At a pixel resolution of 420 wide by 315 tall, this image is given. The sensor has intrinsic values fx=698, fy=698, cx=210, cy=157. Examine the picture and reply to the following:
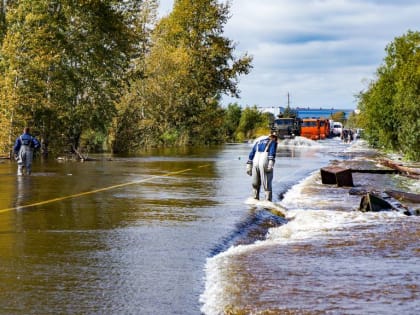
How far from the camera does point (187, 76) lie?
211ft

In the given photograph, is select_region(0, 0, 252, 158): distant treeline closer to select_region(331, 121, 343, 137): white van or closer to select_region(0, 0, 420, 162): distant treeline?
select_region(0, 0, 420, 162): distant treeline

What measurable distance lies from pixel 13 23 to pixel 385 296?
30.3 m

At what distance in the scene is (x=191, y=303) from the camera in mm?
6863

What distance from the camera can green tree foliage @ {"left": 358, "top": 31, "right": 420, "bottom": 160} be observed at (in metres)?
32.6

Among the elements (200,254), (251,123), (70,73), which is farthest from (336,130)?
(200,254)

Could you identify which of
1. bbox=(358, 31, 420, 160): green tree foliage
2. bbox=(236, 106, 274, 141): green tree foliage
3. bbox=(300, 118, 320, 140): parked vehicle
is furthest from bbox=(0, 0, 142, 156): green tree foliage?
bbox=(236, 106, 274, 141): green tree foliage

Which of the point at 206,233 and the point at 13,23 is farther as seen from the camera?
the point at 13,23

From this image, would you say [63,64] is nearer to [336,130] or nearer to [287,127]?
[287,127]

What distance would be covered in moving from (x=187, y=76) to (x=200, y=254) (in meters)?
55.4

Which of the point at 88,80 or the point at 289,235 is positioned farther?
the point at 88,80

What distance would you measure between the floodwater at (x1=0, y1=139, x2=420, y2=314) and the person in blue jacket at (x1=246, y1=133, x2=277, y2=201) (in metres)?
0.68

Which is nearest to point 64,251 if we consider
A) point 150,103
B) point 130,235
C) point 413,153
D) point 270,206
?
point 130,235

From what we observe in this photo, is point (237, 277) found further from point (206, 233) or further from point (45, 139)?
point (45, 139)

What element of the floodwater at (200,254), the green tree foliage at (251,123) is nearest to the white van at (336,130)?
the green tree foliage at (251,123)
